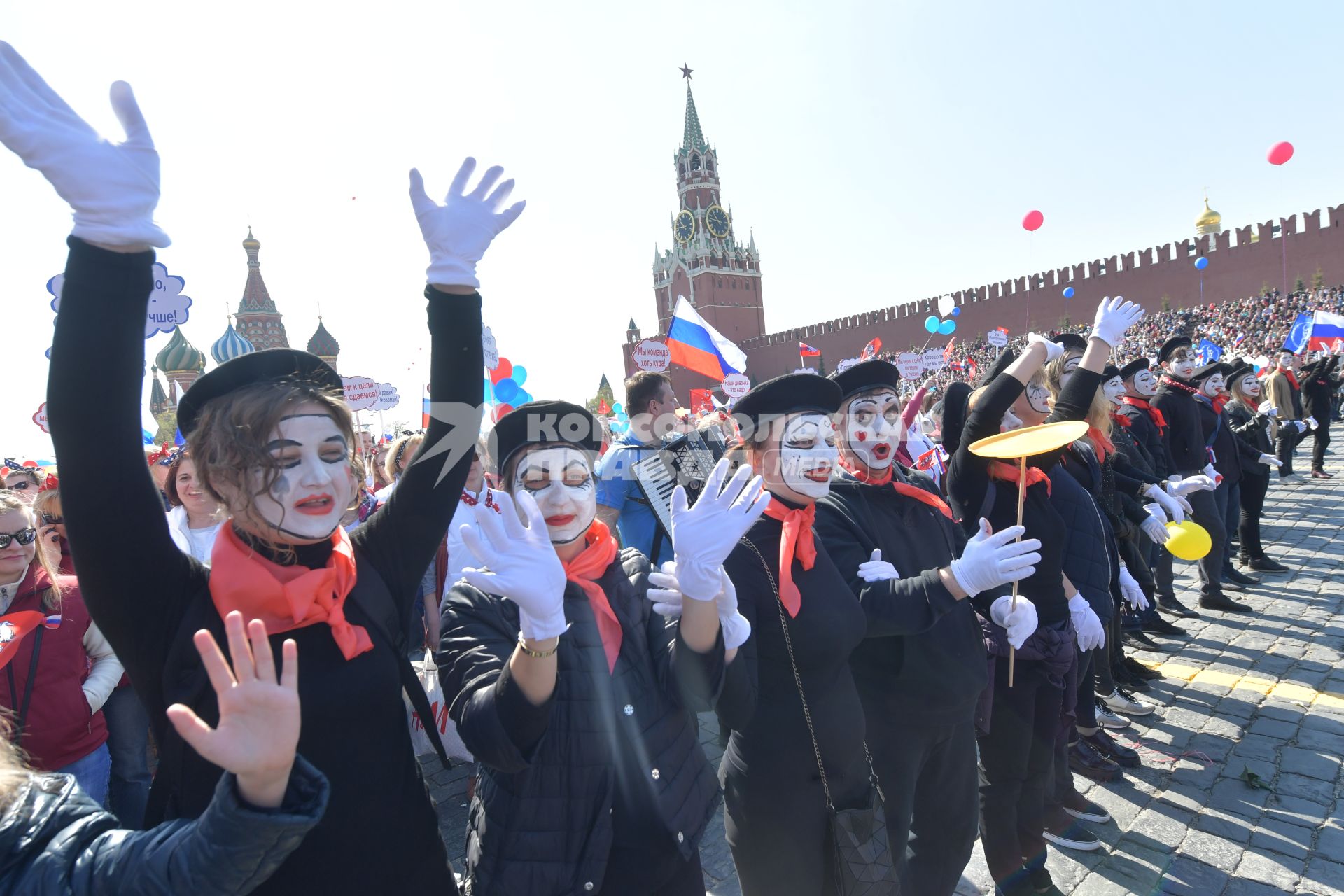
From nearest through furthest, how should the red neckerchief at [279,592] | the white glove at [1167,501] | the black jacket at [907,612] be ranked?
1. the red neckerchief at [279,592]
2. the black jacket at [907,612]
3. the white glove at [1167,501]

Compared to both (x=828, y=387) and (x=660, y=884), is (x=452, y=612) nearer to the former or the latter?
(x=660, y=884)

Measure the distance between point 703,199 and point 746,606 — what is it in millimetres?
65047

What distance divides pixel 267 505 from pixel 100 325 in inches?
17.6

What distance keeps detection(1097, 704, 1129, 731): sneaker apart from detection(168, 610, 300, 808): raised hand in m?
4.24

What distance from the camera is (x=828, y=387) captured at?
2369 millimetres

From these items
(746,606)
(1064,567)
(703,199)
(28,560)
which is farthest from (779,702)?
(703,199)

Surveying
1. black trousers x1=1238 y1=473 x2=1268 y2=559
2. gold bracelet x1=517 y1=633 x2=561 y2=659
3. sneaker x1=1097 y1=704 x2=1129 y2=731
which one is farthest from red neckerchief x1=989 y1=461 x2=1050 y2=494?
black trousers x1=1238 y1=473 x2=1268 y2=559

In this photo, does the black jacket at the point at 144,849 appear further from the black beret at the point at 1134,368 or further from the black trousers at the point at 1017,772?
the black beret at the point at 1134,368

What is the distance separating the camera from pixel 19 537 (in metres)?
2.72

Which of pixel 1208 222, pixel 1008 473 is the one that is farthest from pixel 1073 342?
pixel 1208 222

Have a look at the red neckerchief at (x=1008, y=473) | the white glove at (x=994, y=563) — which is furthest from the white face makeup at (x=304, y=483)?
the red neckerchief at (x=1008, y=473)

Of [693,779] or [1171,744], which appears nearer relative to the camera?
[693,779]

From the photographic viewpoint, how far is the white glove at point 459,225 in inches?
64.6

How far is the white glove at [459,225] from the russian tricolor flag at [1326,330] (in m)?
14.7
